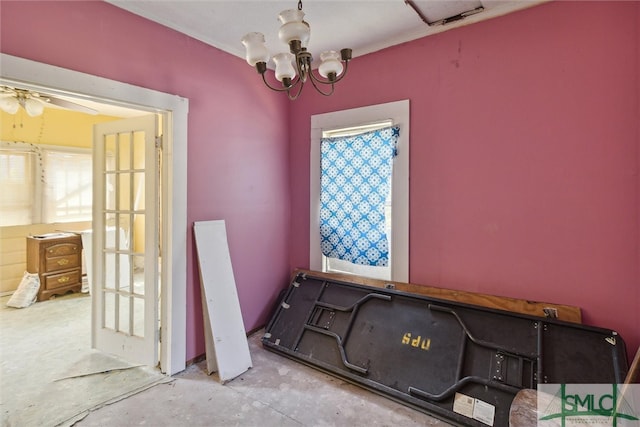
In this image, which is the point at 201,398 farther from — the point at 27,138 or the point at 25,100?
the point at 27,138

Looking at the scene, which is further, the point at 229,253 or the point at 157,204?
the point at 229,253

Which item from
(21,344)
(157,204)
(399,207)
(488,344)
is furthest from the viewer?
(21,344)

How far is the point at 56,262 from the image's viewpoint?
4.14 meters

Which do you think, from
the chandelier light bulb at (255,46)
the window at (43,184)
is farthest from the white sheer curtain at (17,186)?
the chandelier light bulb at (255,46)

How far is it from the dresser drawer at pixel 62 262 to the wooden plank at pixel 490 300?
405 centimetres

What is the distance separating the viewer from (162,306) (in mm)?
2432

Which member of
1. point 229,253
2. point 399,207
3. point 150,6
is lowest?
point 229,253

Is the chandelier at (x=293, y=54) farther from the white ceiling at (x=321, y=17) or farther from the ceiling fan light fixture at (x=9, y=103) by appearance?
the ceiling fan light fixture at (x=9, y=103)

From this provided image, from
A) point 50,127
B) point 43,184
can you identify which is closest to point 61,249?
point 43,184

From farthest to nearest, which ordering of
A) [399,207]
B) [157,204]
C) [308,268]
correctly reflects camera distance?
[308,268]
[399,207]
[157,204]

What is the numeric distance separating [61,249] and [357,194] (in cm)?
417

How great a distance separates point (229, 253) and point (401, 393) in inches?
69.4

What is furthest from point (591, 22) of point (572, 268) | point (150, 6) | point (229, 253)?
point (229, 253)

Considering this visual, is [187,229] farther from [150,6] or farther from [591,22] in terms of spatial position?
[591,22]
